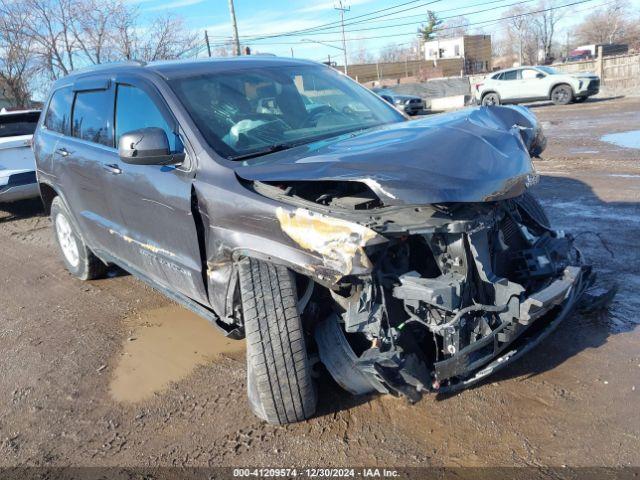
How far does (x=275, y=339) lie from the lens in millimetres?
2697

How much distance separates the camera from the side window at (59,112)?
4.83 meters

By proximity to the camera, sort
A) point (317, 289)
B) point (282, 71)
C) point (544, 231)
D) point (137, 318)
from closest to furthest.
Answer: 1. point (317, 289)
2. point (544, 231)
3. point (282, 71)
4. point (137, 318)

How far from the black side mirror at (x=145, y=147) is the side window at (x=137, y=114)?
0.18 meters

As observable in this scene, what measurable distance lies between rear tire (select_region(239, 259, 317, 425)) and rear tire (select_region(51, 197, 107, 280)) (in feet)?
9.86

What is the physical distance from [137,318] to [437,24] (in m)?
92.2

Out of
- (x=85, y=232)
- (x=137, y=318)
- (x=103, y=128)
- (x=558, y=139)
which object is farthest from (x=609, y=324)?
(x=558, y=139)

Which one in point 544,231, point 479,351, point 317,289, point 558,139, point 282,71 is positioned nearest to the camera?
point 479,351

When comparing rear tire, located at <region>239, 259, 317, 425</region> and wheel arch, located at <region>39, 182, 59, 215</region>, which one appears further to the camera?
wheel arch, located at <region>39, 182, 59, 215</region>

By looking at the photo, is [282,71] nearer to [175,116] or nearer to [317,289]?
[175,116]

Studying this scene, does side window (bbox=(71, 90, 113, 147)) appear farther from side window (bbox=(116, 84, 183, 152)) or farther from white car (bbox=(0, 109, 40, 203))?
white car (bbox=(0, 109, 40, 203))

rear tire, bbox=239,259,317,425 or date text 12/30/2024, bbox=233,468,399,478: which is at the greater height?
rear tire, bbox=239,259,317,425

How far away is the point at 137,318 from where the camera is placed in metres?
4.54

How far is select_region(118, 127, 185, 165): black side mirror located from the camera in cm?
299

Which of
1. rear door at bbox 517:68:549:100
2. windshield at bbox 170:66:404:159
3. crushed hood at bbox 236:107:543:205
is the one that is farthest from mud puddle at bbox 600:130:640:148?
rear door at bbox 517:68:549:100
